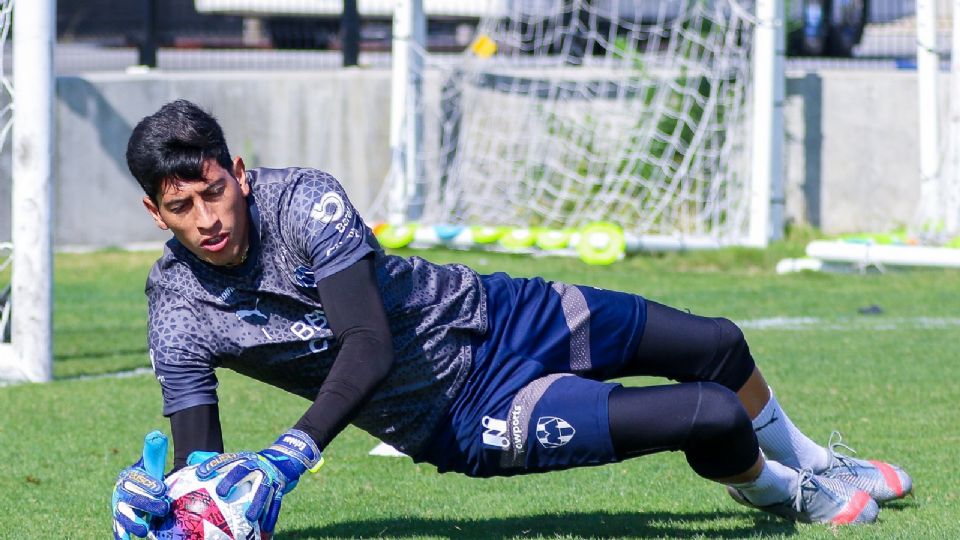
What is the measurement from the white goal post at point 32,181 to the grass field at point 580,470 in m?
0.28

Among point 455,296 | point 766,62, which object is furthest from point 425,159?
point 455,296

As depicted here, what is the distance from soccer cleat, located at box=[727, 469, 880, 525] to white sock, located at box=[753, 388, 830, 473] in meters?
0.08

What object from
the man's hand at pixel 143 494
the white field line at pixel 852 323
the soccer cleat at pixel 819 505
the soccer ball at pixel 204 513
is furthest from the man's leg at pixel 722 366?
the white field line at pixel 852 323

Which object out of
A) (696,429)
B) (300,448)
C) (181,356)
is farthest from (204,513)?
(696,429)

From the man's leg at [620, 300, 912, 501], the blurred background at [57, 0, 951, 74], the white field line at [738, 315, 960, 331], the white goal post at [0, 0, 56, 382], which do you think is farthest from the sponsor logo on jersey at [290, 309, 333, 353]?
the blurred background at [57, 0, 951, 74]

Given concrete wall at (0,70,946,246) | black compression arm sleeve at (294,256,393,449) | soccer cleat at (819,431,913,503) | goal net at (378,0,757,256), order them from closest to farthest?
black compression arm sleeve at (294,256,393,449), soccer cleat at (819,431,913,503), goal net at (378,0,757,256), concrete wall at (0,70,946,246)

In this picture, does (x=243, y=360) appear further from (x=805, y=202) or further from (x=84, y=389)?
(x=805, y=202)

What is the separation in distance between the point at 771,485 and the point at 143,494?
1895 mm

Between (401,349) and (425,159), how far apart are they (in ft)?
34.7

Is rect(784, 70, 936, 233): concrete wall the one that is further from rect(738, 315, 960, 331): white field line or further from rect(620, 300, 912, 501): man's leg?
rect(620, 300, 912, 501): man's leg

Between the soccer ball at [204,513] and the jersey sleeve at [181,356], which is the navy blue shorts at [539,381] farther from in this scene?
the soccer ball at [204,513]

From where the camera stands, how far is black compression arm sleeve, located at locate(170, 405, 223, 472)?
4023 mm

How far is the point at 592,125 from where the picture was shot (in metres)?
14.0

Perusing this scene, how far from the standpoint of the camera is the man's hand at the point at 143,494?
3.44 metres
